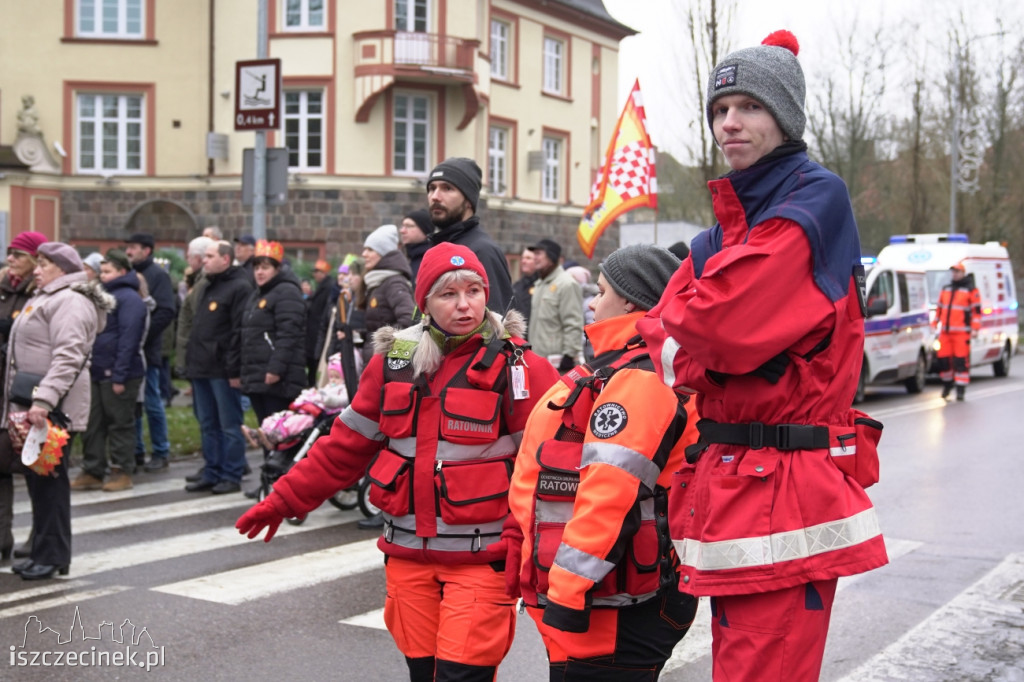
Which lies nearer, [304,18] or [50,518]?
[50,518]

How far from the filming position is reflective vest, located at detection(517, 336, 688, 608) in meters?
3.05

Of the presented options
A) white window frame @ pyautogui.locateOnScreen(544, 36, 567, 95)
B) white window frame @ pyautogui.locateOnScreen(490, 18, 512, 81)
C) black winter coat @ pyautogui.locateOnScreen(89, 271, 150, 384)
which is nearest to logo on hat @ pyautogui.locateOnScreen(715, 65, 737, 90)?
black winter coat @ pyautogui.locateOnScreen(89, 271, 150, 384)

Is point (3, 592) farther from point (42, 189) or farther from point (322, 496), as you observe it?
point (42, 189)

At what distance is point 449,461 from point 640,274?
97 centimetres

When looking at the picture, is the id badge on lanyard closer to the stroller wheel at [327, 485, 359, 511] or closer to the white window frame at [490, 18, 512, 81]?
the stroller wheel at [327, 485, 359, 511]

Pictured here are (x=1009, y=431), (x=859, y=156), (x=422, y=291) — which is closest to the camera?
(x=422, y=291)

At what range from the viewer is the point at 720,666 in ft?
8.69

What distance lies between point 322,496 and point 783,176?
2.17 metres

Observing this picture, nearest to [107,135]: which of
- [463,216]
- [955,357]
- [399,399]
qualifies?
[955,357]

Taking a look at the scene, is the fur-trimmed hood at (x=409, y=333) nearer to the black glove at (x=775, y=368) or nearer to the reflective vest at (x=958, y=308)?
the black glove at (x=775, y=368)

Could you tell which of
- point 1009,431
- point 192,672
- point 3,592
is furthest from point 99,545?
point 1009,431

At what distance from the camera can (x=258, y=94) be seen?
13430 mm

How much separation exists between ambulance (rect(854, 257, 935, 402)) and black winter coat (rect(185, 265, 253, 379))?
34.1 feet

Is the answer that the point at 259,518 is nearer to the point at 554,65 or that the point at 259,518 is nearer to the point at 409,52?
the point at 409,52
